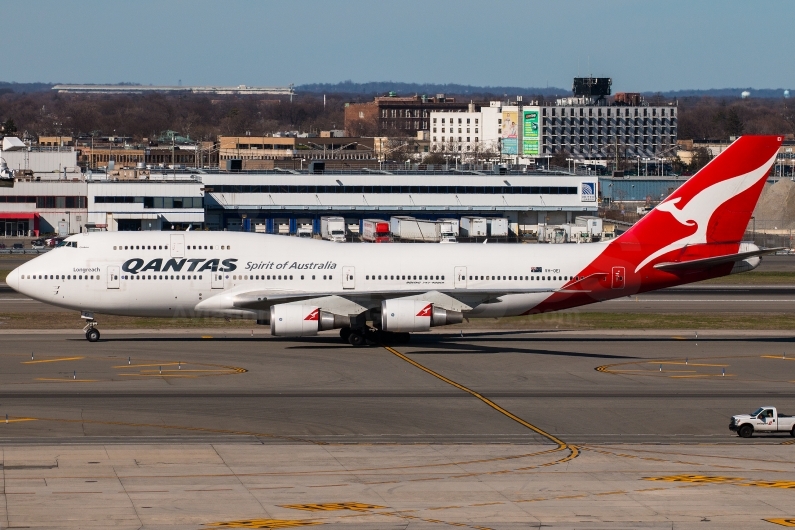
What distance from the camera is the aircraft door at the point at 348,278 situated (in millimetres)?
56219

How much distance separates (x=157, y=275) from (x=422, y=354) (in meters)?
12.8

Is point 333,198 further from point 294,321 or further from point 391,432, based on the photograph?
point 391,432

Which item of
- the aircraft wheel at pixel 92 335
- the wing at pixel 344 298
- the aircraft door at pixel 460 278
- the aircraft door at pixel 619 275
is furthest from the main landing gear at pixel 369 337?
the aircraft wheel at pixel 92 335

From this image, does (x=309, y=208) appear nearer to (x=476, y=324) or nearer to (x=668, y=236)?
(x=476, y=324)

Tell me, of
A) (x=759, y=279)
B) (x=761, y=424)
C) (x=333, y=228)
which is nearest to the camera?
(x=761, y=424)

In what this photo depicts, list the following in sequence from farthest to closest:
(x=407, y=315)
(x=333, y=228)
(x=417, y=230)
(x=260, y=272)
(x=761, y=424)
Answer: (x=333, y=228)
(x=417, y=230)
(x=260, y=272)
(x=407, y=315)
(x=761, y=424)

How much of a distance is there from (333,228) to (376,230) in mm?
5333

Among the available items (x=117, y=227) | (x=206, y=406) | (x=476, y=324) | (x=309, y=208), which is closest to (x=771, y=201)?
(x=309, y=208)

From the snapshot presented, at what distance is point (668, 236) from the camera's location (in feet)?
188

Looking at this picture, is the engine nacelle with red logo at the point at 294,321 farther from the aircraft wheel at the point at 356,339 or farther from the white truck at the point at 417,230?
the white truck at the point at 417,230

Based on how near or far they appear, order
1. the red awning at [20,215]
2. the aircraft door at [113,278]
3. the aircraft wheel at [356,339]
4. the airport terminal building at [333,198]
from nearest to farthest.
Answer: the aircraft door at [113,278] < the aircraft wheel at [356,339] < the airport terminal building at [333,198] < the red awning at [20,215]

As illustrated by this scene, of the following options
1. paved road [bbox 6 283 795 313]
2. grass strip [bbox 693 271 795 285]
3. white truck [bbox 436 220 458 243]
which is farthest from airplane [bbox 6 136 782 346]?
white truck [bbox 436 220 458 243]

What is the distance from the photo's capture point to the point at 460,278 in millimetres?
56844

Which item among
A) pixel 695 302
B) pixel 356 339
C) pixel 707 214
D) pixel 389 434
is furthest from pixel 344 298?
pixel 695 302
